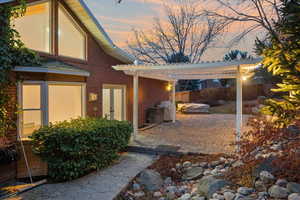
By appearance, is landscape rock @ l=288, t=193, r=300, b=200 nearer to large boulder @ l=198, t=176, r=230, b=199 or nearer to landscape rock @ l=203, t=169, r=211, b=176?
large boulder @ l=198, t=176, r=230, b=199

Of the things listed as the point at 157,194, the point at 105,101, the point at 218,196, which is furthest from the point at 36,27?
the point at 218,196

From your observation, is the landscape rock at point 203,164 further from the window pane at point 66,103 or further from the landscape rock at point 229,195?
the window pane at point 66,103

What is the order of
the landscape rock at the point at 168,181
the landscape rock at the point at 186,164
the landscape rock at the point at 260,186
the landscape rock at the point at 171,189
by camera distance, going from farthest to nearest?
the landscape rock at the point at 186,164
the landscape rock at the point at 168,181
the landscape rock at the point at 171,189
the landscape rock at the point at 260,186

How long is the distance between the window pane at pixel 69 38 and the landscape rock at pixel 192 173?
521 centimetres

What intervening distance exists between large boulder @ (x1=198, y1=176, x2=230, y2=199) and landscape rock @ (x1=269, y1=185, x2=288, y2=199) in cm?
87

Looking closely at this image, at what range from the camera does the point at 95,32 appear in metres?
7.76

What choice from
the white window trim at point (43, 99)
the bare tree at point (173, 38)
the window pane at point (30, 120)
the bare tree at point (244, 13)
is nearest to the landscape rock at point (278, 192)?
the white window trim at point (43, 99)

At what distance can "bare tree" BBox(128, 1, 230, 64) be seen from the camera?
21016 mm

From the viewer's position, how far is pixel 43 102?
6012mm

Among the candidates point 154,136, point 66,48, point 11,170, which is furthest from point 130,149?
point 66,48

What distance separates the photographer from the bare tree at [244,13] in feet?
42.6

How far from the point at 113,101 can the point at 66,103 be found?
231cm

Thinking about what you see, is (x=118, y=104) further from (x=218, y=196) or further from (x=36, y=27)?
(x=218, y=196)

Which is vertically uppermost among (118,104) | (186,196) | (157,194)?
(118,104)
